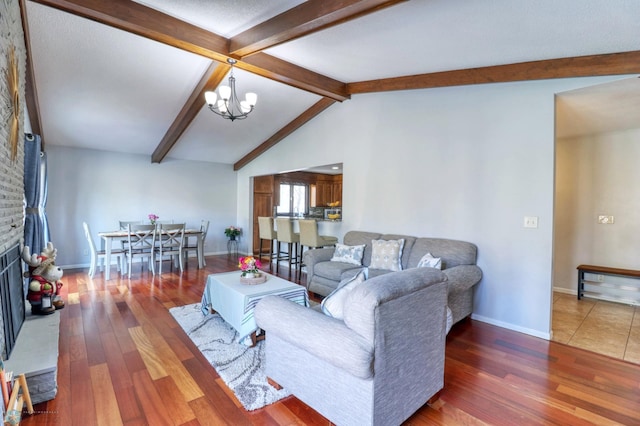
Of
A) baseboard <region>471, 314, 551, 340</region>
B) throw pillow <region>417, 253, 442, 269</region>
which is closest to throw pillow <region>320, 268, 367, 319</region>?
throw pillow <region>417, 253, 442, 269</region>

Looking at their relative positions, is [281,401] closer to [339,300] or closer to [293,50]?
[339,300]

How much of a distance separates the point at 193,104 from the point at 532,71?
426 cm

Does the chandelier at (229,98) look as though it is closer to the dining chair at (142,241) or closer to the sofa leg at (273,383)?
the dining chair at (142,241)

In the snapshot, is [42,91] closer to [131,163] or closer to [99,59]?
[99,59]

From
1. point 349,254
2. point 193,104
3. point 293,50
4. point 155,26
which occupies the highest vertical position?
point 293,50

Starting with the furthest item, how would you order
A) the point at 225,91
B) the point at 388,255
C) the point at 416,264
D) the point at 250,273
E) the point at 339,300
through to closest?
the point at 388,255
the point at 416,264
the point at 225,91
the point at 250,273
the point at 339,300

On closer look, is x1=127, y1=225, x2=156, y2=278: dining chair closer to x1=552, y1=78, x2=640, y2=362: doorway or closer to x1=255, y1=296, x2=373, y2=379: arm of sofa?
x1=255, y1=296, x2=373, y2=379: arm of sofa

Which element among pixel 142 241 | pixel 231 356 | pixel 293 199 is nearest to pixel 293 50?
pixel 231 356

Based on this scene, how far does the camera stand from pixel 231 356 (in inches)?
105

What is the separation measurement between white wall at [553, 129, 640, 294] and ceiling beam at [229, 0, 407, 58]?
4127 millimetres

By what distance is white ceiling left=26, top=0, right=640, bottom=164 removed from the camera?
234 cm

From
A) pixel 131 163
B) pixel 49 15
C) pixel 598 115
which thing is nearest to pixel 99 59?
pixel 49 15

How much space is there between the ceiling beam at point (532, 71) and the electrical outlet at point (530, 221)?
1.36 meters

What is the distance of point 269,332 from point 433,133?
316 centimetres
